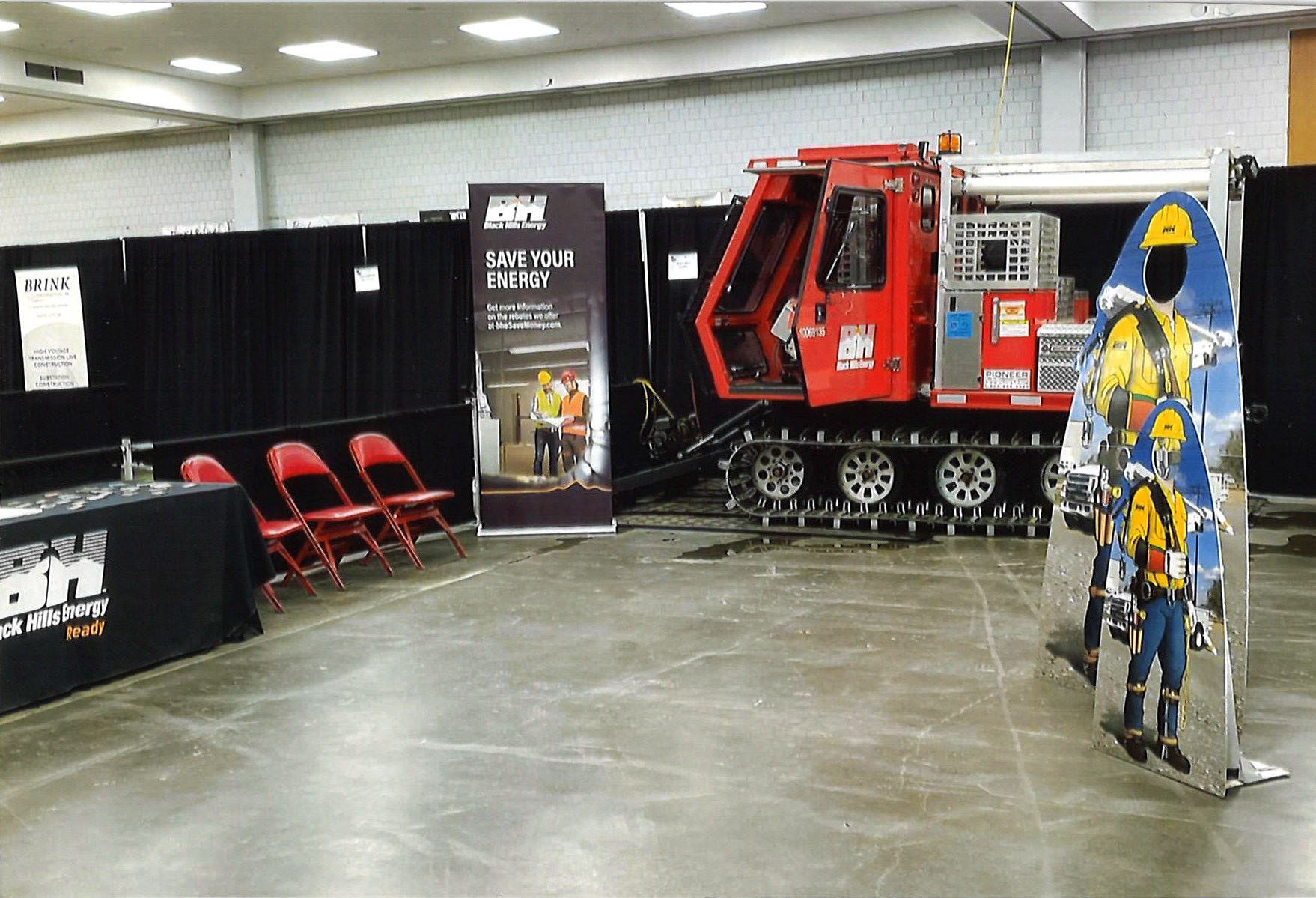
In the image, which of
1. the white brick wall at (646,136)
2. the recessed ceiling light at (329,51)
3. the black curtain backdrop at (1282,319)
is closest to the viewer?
the black curtain backdrop at (1282,319)

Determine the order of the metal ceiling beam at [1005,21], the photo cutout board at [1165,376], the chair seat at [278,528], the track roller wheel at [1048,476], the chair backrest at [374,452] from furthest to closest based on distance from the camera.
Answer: the metal ceiling beam at [1005,21], the track roller wheel at [1048,476], the chair backrest at [374,452], the chair seat at [278,528], the photo cutout board at [1165,376]

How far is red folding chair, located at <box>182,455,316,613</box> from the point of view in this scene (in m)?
7.02

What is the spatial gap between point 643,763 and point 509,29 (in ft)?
33.6

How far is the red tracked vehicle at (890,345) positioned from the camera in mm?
8445

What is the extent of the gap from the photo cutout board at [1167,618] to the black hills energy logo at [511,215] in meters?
5.32

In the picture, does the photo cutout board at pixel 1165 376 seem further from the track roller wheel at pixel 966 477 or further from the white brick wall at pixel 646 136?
the white brick wall at pixel 646 136

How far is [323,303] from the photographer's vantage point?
870cm

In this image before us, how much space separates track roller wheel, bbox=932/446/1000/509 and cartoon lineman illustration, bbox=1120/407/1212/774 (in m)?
4.40

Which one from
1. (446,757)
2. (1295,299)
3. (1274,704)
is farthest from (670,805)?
(1295,299)

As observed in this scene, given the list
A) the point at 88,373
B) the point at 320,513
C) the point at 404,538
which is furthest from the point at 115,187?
the point at 320,513

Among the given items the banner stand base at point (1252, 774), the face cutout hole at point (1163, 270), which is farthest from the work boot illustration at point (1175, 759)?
the face cutout hole at point (1163, 270)

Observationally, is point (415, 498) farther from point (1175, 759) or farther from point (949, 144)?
point (1175, 759)

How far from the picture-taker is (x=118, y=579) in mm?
5836

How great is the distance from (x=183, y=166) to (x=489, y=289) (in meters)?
10.8
